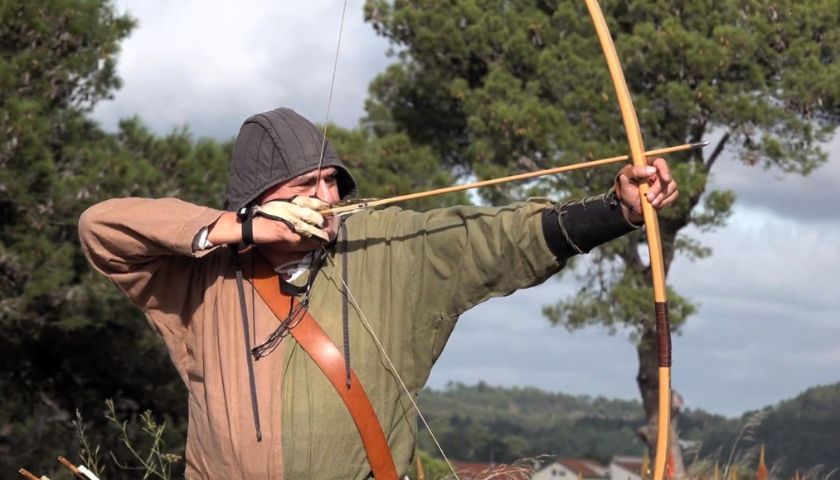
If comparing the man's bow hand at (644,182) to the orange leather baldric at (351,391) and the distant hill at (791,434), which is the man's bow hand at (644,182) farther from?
the distant hill at (791,434)

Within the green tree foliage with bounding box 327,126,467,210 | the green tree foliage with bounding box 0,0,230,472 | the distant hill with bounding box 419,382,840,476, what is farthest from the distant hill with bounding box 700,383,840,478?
the green tree foliage with bounding box 0,0,230,472

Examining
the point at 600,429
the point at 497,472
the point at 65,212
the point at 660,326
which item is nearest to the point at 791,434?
the point at 497,472

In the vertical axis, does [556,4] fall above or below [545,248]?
above

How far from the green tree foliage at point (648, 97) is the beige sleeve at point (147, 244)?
12.0 meters

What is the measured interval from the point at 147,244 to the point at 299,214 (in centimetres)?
44

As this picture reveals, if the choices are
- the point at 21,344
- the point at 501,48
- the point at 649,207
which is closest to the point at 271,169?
the point at 649,207

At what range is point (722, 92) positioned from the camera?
16328 millimetres

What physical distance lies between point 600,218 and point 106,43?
12585mm

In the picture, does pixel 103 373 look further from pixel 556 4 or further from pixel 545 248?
pixel 545 248

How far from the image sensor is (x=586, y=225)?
3.01m

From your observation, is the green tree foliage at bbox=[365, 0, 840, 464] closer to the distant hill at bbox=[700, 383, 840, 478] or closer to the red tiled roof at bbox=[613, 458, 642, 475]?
the red tiled roof at bbox=[613, 458, 642, 475]

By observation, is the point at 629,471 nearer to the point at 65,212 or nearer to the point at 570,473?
the point at 570,473

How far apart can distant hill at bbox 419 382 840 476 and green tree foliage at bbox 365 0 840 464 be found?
2.08 m

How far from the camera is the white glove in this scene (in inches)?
122
